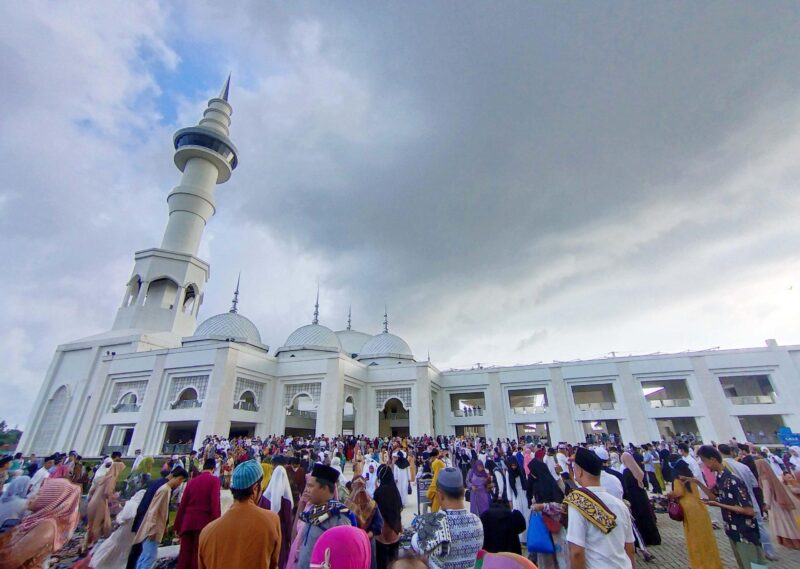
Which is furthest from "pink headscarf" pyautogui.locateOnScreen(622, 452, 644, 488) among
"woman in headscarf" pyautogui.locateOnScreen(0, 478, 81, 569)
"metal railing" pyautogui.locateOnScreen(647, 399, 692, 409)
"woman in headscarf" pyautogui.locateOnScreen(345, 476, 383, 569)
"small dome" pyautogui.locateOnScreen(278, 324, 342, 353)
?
"small dome" pyautogui.locateOnScreen(278, 324, 342, 353)

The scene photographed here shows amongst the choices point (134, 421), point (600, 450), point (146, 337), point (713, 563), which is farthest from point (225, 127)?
point (713, 563)

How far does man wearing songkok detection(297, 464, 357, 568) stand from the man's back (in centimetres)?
158

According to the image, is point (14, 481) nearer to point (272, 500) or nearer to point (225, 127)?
point (272, 500)

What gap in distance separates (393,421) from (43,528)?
2778cm

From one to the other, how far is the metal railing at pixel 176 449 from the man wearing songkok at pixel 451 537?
21.9 m

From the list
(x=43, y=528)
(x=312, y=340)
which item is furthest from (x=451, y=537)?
(x=312, y=340)

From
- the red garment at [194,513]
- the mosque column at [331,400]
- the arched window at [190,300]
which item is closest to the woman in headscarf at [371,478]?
the red garment at [194,513]

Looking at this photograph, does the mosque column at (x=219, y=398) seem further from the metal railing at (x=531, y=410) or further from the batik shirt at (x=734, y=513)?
the batik shirt at (x=734, y=513)

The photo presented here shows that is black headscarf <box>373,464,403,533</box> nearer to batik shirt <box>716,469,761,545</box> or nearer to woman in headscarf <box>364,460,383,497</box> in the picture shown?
woman in headscarf <box>364,460,383,497</box>

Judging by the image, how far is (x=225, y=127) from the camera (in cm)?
3500

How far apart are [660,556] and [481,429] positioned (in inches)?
1111

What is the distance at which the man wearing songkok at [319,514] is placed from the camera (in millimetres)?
2586

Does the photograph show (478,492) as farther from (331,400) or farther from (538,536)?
(331,400)

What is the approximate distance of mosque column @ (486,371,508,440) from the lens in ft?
84.9
